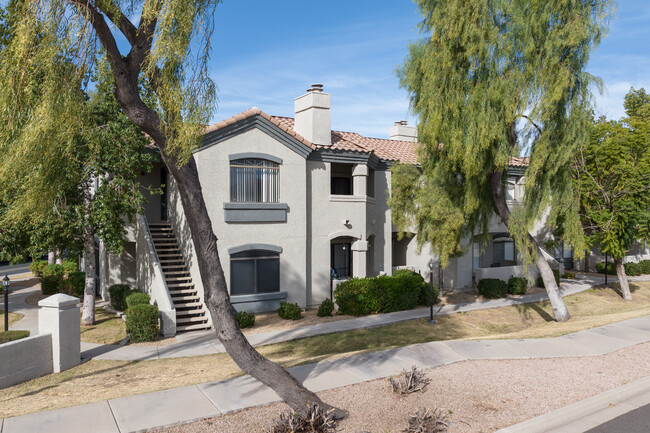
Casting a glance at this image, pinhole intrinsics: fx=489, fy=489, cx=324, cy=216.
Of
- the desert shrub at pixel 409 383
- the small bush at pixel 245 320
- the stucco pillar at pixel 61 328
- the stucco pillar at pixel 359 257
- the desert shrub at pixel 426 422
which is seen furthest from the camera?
the stucco pillar at pixel 359 257

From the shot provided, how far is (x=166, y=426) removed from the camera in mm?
7262

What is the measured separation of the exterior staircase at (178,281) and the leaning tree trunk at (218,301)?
864cm

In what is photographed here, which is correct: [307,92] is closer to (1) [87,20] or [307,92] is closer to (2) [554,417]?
(1) [87,20]

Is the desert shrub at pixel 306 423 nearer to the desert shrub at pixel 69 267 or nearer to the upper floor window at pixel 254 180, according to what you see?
the upper floor window at pixel 254 180

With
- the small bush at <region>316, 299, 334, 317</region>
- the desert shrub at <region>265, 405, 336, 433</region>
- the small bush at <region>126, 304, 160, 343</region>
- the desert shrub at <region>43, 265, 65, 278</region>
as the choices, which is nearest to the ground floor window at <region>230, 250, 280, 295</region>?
the small bush at <region>316, 299, 334, 317</region>

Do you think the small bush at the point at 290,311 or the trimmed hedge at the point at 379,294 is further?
the trimmed hedge at the point at 379,294

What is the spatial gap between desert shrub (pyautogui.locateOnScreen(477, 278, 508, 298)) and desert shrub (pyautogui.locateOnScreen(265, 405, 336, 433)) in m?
16.9

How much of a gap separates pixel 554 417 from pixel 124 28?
9.31 meters

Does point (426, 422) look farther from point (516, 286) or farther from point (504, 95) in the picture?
point (516, 286)

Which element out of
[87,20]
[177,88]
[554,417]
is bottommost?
[554,417]

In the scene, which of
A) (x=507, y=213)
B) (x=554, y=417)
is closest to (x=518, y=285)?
(x=507, y=213)

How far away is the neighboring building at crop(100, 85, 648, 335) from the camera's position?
1698cm

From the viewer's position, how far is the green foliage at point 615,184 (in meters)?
21.4

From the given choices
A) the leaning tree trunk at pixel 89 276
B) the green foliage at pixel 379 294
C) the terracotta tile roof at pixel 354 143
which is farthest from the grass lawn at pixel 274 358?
the terracotta tile roof at pixel 354 143
